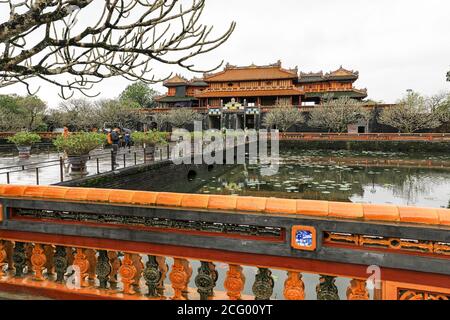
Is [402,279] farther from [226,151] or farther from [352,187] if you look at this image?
[226,151]

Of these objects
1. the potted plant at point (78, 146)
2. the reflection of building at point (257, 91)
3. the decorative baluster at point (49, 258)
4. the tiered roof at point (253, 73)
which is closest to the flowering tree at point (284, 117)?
the reflection of building at point (257, 91)

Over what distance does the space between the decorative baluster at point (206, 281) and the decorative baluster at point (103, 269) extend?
80cm

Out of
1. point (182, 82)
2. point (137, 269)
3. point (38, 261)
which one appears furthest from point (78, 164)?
point (182, 82)

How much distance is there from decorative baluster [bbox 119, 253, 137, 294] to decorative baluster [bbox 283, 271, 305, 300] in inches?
48.1

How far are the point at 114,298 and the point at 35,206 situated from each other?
42.4 inches

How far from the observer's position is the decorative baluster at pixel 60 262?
9.10 ft

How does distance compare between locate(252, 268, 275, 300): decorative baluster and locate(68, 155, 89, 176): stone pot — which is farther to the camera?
locate(68, 155, 89, 176): stone pot

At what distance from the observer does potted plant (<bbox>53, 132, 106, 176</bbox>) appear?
10.4 metres

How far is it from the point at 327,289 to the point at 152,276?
132cm

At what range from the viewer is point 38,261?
285 centimetres

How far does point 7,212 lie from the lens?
9.64ft

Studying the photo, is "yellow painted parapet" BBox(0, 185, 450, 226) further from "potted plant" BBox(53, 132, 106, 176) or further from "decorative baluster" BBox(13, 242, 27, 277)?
"potted plant" BBox(53, 132, 106, 176)

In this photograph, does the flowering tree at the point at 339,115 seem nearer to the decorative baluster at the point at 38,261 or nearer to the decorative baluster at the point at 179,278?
the decorative baluster at the point at 179,278

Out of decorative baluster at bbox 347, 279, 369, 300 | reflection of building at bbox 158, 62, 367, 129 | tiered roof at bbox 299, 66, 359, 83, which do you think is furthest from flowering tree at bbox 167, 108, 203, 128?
decorative baluster at bbox 347, 279, 369, 300
